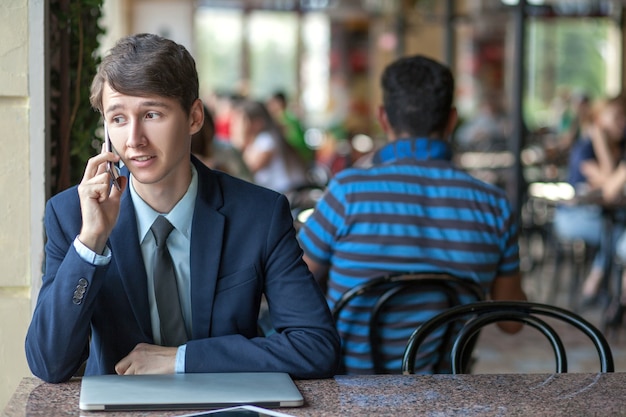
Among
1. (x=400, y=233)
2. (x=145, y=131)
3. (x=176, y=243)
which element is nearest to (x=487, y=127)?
(x=400, y=233)

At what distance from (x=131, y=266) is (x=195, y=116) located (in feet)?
0.98

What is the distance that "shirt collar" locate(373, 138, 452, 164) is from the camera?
112 inches

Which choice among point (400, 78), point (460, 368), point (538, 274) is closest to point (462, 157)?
point (538, 274)

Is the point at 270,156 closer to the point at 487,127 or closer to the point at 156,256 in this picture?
the point at 156,256

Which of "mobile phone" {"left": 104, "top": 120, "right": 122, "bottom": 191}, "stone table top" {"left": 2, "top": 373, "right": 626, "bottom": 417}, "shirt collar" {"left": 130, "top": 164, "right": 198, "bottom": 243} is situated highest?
"mobile phone" {"left": 104, "top": 120, "right": 122, "bottom": 191}

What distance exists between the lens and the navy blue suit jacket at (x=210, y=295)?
1.76m

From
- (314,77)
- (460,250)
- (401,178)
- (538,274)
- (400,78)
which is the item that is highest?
(314,77)

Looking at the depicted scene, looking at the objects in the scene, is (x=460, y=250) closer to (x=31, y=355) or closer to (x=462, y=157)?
(x=31, y=355)

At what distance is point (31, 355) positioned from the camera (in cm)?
178

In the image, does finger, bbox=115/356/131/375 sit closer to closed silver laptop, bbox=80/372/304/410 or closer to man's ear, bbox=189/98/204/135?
closed silver laptop, bbox=80/372/304/410

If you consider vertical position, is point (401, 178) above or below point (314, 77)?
below

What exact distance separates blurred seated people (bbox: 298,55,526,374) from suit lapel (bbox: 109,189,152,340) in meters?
0.85

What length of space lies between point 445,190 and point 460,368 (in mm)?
681

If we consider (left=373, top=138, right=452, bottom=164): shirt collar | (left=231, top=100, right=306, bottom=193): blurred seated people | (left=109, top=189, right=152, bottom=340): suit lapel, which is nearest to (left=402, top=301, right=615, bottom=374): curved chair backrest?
(left=109, top=189, right=152, bottom=340): suit lapel
